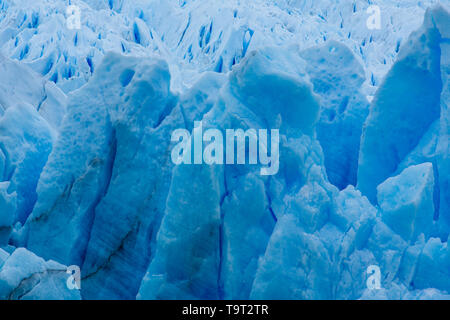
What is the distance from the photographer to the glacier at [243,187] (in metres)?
2.30

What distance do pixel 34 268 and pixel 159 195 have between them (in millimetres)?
793

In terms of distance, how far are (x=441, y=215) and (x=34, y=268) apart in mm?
2263

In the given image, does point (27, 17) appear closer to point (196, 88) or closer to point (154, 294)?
point (196, 88)

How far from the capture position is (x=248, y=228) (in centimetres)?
236

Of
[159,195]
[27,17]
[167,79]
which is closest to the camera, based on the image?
[159,195]

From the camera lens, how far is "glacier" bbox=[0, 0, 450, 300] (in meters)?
2.30

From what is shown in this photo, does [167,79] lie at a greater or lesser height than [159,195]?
greater

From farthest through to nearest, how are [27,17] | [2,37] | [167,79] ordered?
[27,17]
[2,37]
[167,79]

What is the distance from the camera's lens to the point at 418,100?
116 inches

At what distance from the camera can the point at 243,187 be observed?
2371mm
